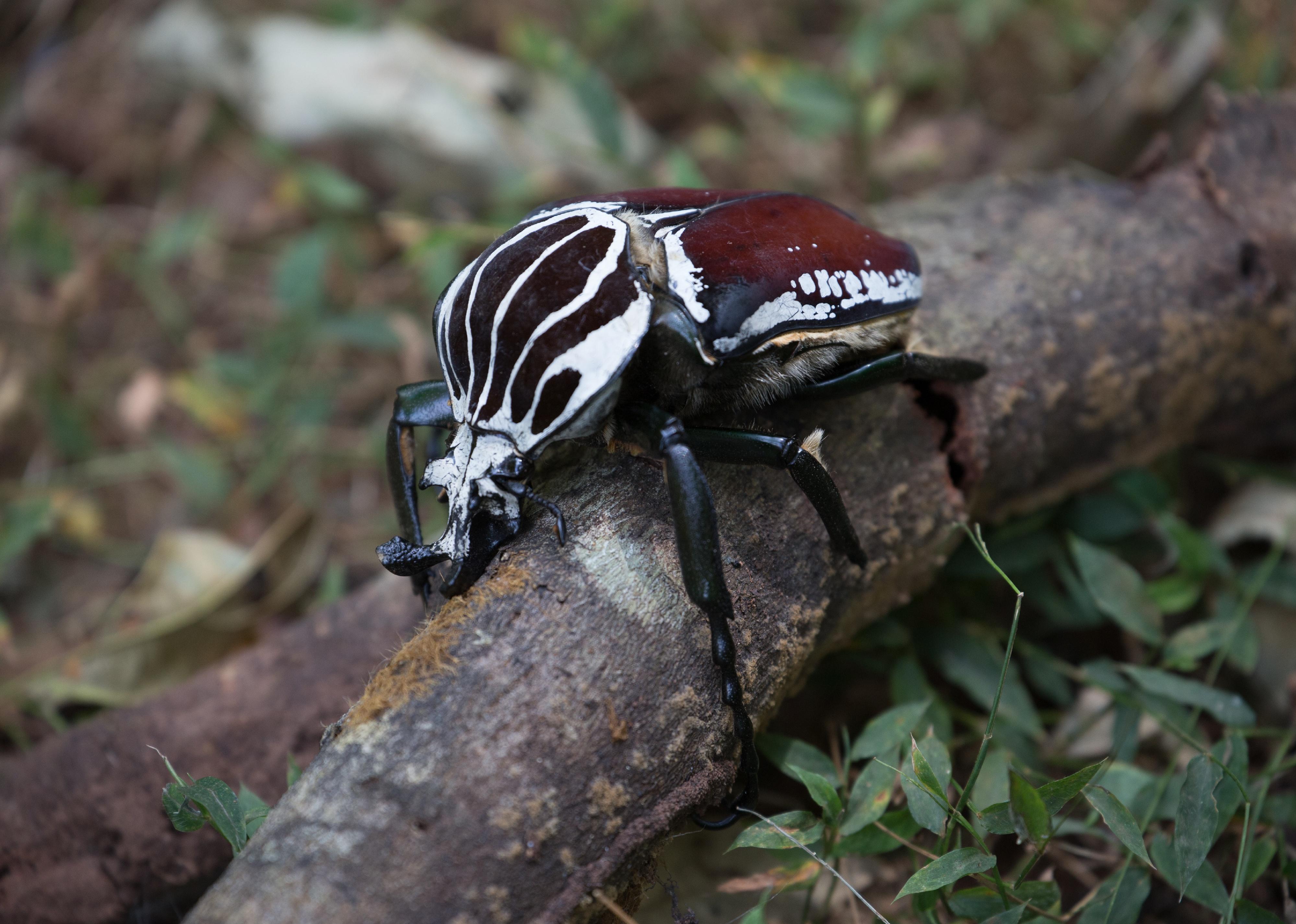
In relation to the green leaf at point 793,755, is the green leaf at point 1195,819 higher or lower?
lower

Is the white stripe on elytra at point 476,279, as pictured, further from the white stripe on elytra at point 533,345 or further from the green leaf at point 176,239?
the green leaf at point 176,239

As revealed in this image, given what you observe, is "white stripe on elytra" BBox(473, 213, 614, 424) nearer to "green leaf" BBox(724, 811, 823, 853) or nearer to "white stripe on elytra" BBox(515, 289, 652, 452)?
"white stripe on elytra" BBox(515, 289, 652, 452)

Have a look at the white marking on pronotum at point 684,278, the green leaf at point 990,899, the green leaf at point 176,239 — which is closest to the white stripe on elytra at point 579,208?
the white marking on pronotum at point 684,278

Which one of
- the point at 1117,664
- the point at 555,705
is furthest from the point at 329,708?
the point at 1117,664

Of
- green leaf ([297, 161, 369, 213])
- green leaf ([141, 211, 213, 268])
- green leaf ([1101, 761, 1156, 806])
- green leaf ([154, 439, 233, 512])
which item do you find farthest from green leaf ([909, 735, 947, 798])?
green leaf ([141, 211, 213, 268])

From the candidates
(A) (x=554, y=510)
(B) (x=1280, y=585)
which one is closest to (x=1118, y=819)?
(B) (x=1280, y=585)

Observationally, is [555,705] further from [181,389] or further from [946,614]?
[181,389]
